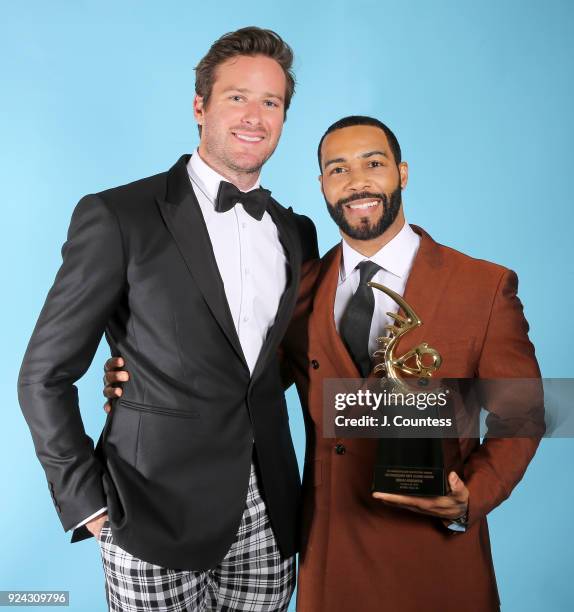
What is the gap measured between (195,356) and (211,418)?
0.20 m

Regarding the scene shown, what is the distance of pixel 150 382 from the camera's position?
8.18 ft

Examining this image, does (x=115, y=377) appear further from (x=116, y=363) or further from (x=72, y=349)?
(x=72, y=349)

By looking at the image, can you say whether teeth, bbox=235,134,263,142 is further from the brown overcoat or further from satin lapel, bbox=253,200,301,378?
the brown overcoat

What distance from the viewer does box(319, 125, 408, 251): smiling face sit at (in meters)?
2.68

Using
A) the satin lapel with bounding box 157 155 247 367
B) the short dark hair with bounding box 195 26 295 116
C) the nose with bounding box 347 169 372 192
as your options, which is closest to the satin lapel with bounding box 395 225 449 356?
the nose with bounding box 347 169 372 192

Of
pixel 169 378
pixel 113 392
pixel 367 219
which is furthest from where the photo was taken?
pixel 367 219

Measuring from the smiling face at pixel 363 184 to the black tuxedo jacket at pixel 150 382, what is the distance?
0.49m

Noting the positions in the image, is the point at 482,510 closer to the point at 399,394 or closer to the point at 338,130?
the point at 399,394

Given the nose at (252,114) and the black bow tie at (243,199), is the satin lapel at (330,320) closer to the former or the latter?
the black bow tie at (243,199)

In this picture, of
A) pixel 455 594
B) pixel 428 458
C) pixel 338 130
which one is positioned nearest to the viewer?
pixel 428 458

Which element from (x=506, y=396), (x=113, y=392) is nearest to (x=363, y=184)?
(x=506, y=396)

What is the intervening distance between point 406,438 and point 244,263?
75 cm

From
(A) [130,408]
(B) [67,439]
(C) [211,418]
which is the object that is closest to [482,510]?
(C) [211,418]

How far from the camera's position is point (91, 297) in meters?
2.40
